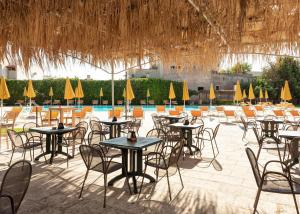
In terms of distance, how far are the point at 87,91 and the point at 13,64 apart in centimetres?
2530

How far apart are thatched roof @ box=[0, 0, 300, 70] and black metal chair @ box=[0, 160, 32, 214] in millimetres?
1313

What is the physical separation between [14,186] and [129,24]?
6.49 ft

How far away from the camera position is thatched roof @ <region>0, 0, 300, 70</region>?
2.49 metres

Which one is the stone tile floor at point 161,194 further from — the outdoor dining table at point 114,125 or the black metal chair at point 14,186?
the outdoor dining table at point 114,125

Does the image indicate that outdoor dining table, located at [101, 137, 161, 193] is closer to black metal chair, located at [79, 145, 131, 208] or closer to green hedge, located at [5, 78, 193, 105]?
black metal chair, located at [79, 145, 131, 208]

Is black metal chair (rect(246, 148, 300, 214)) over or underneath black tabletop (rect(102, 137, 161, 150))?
underneath

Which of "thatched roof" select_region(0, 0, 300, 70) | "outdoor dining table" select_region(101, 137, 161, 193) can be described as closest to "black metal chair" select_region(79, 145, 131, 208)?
"outdoor dining table" select_region(101, 137, 161, 193)

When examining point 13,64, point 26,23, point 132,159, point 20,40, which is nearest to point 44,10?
point 26,23

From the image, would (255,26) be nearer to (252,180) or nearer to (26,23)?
(252,180)

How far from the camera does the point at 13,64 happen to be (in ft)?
10.2

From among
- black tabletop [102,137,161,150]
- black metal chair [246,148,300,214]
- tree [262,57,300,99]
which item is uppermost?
tree [262,57,300,99]

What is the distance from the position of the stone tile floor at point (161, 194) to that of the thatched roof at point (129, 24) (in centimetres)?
189

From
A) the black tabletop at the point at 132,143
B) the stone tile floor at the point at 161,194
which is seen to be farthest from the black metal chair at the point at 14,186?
the black tabletop at the point at 132,143

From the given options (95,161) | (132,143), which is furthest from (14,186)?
(132,143)
